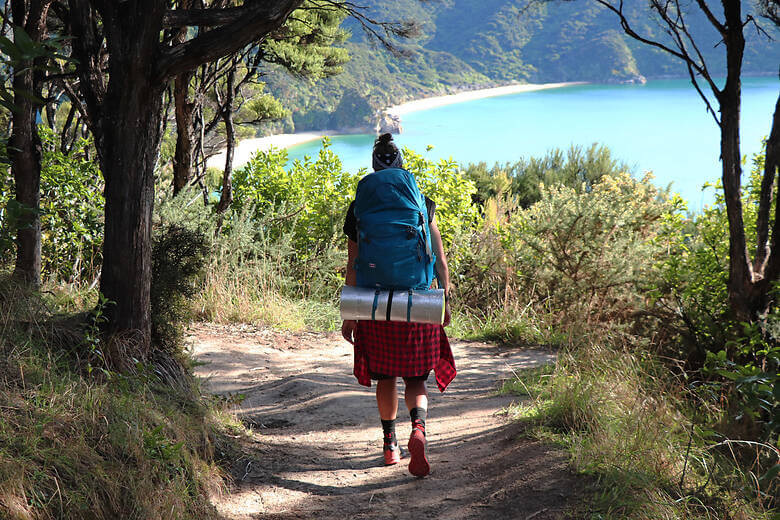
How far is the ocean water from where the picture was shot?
3706cm

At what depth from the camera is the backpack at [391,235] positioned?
10.1ft

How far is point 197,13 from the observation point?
3.27 metres

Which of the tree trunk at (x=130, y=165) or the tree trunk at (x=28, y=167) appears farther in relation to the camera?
the tree trunk at (x=28, y=167)

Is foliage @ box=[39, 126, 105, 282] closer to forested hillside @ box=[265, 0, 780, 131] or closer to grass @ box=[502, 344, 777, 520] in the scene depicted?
grass @ box=[502, 344, 777, 520]

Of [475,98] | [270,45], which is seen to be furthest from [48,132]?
[475,98]

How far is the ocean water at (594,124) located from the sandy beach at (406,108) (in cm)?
53

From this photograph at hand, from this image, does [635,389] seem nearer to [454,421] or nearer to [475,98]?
[454,421]

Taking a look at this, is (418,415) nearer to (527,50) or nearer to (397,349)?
(397,349)

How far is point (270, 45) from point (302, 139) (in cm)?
2369

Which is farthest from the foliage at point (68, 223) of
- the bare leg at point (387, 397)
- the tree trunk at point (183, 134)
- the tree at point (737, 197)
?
the tree at point (737, 197)

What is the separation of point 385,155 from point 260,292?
4.43 m

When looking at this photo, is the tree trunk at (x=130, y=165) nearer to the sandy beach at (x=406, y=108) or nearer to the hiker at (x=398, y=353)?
the hiker at (x=398, y=353)

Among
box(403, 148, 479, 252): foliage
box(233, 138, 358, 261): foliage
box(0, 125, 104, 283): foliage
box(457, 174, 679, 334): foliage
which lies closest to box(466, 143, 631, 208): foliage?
box(403, 148, 479, 252): foliage

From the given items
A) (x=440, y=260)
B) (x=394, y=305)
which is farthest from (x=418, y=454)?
(x=440, y=260)
